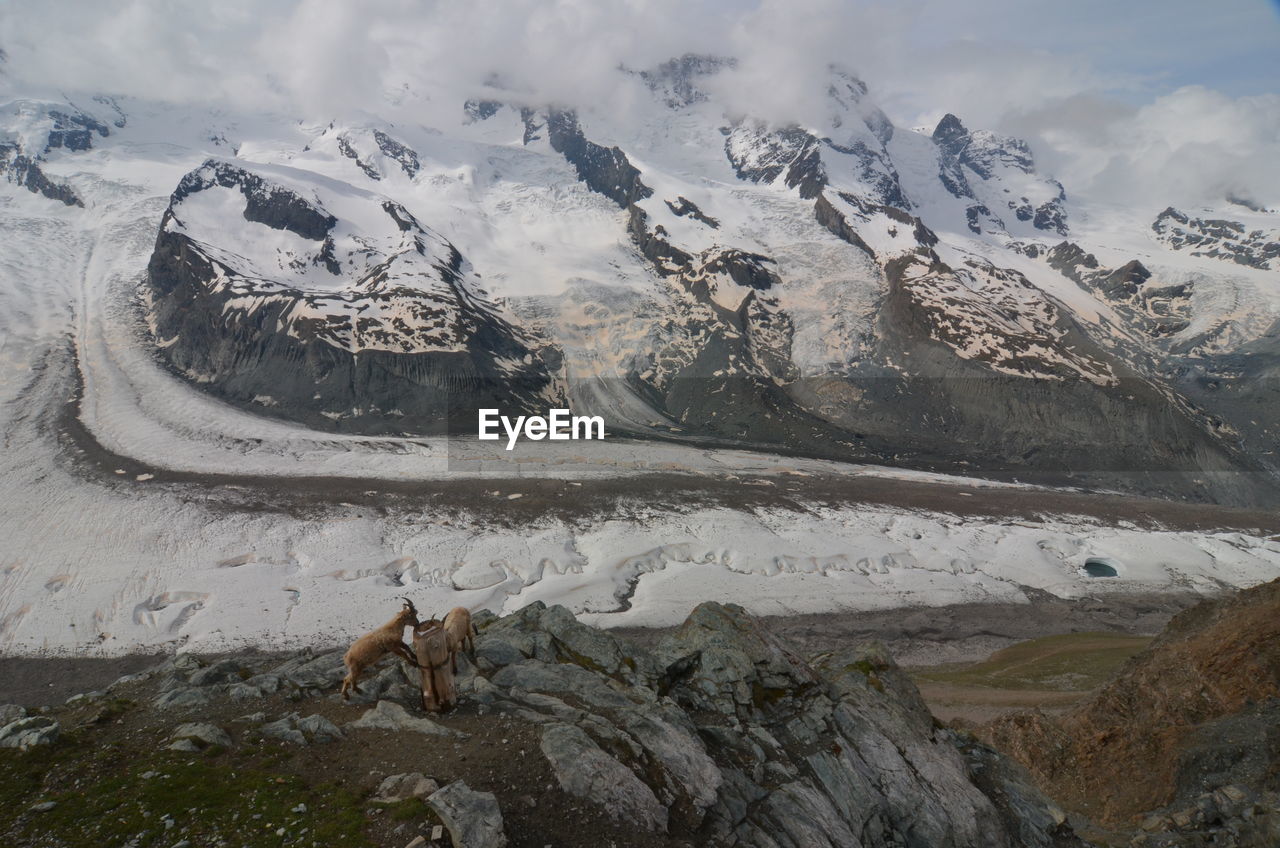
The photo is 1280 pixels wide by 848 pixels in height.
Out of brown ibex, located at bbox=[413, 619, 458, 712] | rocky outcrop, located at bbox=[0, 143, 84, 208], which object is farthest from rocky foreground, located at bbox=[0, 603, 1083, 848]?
rocky outcrop, located at bbox=[0, 143, 84, 208]

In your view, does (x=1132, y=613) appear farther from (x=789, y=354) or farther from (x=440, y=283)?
(x=440, y=283)

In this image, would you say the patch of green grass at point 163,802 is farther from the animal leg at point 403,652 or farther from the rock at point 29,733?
the animal leg at point 403,652

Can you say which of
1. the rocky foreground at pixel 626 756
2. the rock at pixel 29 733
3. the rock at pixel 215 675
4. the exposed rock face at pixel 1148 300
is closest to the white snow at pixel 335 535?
the rock at pixel 215 675

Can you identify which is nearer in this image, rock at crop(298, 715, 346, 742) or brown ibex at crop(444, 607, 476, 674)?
rock at crop(298, 715, 346, 742)

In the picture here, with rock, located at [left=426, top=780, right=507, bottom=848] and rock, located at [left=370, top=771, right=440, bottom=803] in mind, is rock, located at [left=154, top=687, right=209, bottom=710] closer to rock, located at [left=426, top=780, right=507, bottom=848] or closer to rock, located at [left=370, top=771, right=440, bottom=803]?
rock, located at [left=370, top=771, right=440, bottom=803]

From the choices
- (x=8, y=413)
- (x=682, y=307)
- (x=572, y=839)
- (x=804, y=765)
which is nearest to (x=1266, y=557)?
(x=804, y=765)

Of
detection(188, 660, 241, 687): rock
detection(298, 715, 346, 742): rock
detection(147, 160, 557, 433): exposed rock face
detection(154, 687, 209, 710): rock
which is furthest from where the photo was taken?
detection(147, 160, 557, 433): exposed rock face

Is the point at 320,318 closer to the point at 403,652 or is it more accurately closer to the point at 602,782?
the point at 403,652
